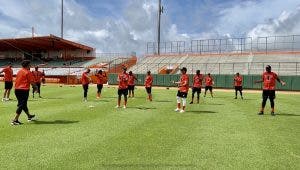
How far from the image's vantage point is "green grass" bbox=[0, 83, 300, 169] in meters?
8.16

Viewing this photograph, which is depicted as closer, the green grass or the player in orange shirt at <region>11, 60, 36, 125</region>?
the green grass

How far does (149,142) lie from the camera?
33.7ft

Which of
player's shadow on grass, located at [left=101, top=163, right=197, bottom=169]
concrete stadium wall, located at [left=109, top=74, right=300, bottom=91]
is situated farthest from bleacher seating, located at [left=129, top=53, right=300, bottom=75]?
player's shadow on grass, located at [left=101, top=163, right=197, bottom=169]

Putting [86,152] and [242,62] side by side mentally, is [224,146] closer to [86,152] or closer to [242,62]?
[86,152]

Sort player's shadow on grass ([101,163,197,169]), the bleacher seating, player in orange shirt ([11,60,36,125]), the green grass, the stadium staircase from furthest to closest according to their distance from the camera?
the stadium staircase < the bleacher seating < player in orange shirt ([11,60,36,125]) < the green grass < player's shadow on grass ([101,163,197,169])

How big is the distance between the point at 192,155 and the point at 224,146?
1.35 m

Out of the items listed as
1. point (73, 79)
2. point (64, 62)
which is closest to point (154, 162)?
point (73, 79)

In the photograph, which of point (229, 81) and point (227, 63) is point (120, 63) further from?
point (229, 81)

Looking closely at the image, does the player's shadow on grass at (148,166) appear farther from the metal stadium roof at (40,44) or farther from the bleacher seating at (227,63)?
the metal stadium roof at (40,44)

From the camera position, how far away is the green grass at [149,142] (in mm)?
8156

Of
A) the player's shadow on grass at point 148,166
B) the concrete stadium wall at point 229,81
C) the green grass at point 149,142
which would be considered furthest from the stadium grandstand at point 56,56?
the player's shadow on grass at point 148,166

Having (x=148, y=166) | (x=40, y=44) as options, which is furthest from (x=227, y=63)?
(x=148, y=166)

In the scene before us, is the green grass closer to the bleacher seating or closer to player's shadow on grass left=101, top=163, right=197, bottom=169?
player's shadow on grass left=101, top=163, right=197, bottom=169

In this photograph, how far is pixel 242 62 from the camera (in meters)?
54.8
